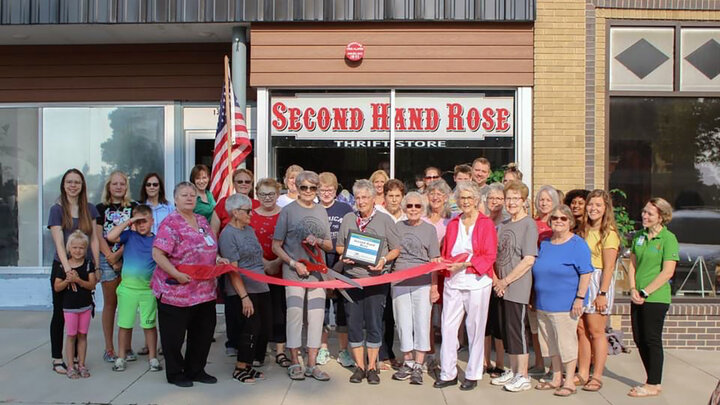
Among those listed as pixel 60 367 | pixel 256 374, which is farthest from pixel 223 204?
pixel 60 367

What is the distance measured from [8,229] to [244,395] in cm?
634

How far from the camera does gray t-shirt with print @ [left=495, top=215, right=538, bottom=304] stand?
5.38m

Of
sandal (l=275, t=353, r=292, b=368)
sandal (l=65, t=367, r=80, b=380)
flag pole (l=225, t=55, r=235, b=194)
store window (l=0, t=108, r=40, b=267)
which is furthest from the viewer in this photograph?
store window (l=0, t=108, r=40, b=267)

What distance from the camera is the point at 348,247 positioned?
5473mm

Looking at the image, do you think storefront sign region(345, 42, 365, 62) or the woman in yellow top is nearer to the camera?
the woman in yellow top

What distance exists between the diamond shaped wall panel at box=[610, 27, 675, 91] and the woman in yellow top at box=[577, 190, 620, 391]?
3053mm

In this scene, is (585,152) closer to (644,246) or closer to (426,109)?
(426,109)

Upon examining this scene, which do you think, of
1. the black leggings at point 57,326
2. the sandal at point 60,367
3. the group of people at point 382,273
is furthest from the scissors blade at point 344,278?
the sandal at point 60,367

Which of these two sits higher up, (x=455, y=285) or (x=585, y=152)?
(x=585, y=152)

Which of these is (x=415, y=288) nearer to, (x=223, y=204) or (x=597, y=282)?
(x=597, y=282)

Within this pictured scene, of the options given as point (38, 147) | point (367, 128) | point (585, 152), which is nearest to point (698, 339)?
point (585, 152)

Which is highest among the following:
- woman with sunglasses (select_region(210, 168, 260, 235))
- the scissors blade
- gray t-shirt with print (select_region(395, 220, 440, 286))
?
woman with sunglasses (select_region(210, 168, 260, 235))

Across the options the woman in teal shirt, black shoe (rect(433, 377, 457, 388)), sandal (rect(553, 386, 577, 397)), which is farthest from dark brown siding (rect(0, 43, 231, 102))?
sandal (rect(553, 386, 577, 397))

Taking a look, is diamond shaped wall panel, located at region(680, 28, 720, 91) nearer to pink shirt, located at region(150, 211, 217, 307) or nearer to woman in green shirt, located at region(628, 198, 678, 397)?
woman in green shirt, located at region(628, 198, 678, 397)
